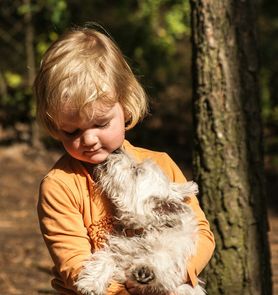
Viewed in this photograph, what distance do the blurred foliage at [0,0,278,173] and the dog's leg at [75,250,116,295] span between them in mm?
6049

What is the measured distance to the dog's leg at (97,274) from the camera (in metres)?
3.01

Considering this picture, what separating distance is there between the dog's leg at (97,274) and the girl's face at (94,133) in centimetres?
38

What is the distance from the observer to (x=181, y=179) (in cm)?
343

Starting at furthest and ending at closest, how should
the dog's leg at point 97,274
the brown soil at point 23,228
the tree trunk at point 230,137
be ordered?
the brown soil at point 23,228
the tree trunk at point 230,137
the dog's leg at point 97,274

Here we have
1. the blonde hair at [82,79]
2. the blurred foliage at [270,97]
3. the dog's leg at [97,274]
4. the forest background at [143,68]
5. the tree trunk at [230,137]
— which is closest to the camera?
the dog's leg at [97,274]

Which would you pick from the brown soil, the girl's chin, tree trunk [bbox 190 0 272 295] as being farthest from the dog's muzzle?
the brown soil

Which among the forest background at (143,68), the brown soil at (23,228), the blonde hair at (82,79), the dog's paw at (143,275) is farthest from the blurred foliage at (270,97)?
the dog's paw at (143,275)

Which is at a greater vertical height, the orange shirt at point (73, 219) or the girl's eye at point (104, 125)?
the girl's eye at point (104, 125)

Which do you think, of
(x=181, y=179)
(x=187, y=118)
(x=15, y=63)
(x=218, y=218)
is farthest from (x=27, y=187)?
(x=181, y=179)

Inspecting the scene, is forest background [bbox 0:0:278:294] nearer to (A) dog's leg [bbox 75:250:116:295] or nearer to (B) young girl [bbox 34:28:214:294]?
(B) young girl [bbox 34:28:214:294]

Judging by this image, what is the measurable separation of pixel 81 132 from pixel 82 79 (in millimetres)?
209

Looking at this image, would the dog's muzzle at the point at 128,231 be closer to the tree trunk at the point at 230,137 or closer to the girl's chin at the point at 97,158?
the girl's chin at the point at 97,158

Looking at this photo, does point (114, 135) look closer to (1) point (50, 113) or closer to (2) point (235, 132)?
(1) point (50, 113)

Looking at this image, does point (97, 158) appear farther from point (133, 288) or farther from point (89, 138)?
point (133, 288)
